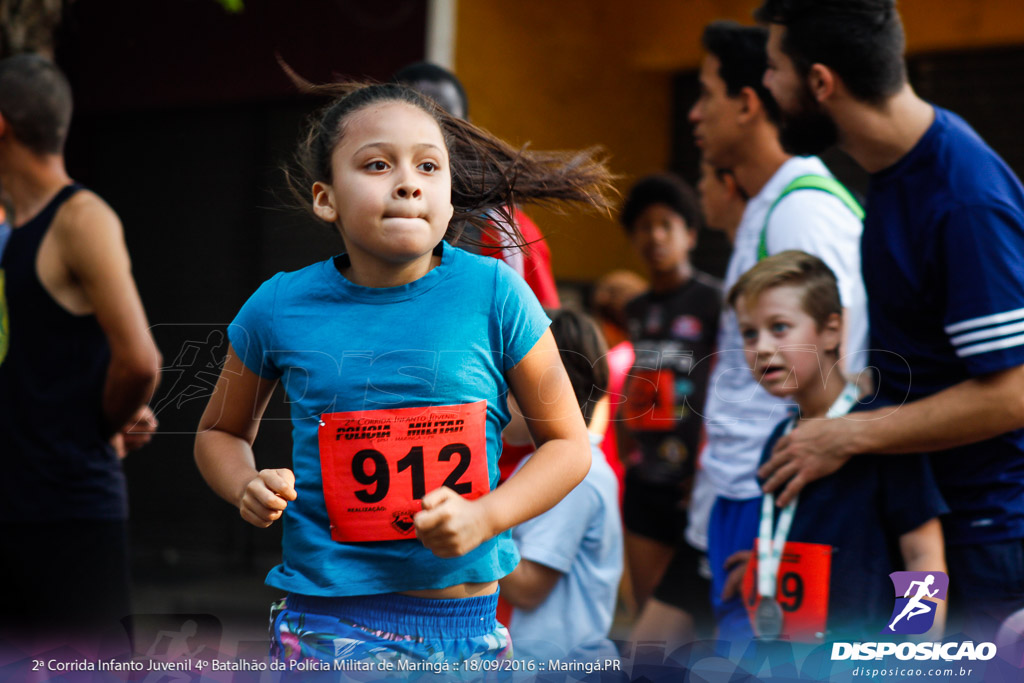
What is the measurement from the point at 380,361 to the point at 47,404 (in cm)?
142

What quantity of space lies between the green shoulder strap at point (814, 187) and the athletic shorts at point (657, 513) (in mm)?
1743

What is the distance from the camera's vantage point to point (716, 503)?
3148 millimetres

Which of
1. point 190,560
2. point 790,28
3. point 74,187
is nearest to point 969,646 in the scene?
point 790,28

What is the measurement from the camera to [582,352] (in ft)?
8.64

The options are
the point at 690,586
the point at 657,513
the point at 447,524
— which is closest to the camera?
the point at 447,524

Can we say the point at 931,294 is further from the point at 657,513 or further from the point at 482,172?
the point at 657,513

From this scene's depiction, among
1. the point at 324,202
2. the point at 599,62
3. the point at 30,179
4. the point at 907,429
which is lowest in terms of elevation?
the point at 907,429

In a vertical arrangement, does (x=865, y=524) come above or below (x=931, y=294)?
below

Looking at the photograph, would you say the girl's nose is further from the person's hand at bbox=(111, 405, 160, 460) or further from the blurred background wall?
the blurred background wall

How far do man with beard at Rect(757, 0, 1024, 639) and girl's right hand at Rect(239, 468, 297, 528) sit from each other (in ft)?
4.38

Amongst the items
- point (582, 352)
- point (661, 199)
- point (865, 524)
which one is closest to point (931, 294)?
point (865, 524)

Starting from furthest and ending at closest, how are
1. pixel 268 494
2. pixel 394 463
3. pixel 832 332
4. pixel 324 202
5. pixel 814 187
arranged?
pixel 814 187 → pixel 832 332 → pixel 324 202 → pixel 394 463 → pixel 268 494

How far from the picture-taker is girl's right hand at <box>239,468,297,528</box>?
4.96 feet

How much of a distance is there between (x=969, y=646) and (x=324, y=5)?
16.3ft
